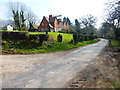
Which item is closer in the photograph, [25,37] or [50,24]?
[25,37]

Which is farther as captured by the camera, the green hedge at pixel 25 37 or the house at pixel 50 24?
the house at pixel 50 24

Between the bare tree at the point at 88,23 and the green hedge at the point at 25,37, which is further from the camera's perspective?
the bare tree at the point at 88,23

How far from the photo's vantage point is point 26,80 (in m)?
5.07

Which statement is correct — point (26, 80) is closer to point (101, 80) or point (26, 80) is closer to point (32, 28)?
point (101, 80)

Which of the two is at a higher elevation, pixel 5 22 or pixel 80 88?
pixel 5 22

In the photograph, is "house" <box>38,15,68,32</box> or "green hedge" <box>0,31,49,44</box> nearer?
"green hedge" <box>0,31,49,44</box>

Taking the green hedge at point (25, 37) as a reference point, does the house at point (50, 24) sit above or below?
above

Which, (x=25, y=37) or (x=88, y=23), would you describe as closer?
(x=25, y=37)

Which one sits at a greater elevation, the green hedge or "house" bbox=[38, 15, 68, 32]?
"house" bbox=[38, 15, 68, 32]

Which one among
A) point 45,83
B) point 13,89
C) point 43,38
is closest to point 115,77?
point 45,83

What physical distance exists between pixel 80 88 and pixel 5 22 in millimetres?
55757

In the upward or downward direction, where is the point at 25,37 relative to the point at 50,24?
downward

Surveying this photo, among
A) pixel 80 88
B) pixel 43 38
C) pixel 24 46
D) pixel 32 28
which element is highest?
pixel 32 28

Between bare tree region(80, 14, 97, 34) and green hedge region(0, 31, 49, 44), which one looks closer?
green hedge region(0, 31, 49, 44)
